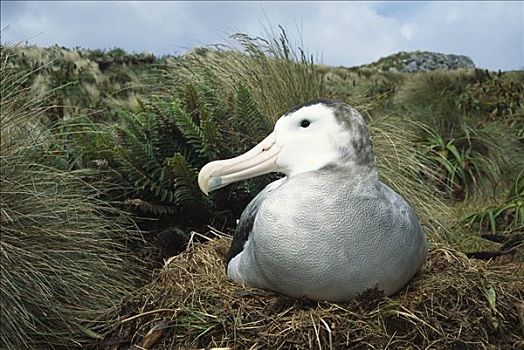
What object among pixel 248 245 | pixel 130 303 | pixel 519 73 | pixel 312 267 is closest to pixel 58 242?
pixel 130 303

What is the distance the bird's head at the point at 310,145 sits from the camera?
2.39 meters

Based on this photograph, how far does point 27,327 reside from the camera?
275cm

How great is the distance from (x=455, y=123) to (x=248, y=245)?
4.81 meters

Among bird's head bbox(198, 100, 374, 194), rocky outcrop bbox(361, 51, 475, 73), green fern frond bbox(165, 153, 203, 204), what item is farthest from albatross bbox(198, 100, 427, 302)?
rocky outcrop bbox(361, 51, 475, 73)

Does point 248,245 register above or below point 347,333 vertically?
above

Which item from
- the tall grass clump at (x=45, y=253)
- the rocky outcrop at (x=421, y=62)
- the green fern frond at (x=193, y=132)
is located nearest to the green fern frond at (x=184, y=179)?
the green fern frond at (x=193, y=132)

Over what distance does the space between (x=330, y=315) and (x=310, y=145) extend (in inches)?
21.3

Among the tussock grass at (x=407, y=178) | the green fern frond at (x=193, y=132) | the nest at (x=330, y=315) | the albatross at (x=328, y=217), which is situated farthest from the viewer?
the tussock grass at (x=407, y=178)

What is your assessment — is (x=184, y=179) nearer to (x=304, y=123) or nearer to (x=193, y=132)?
(x=193, y=132)

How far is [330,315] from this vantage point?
244cm

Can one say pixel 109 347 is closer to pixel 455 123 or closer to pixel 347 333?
pixel 347 333

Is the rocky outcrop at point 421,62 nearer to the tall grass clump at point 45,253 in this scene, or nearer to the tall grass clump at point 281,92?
the tall grass clump at point 281,92

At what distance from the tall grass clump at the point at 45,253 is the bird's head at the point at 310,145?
29.8 inches

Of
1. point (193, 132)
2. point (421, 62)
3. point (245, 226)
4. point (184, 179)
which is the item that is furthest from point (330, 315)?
point (421, 62)
